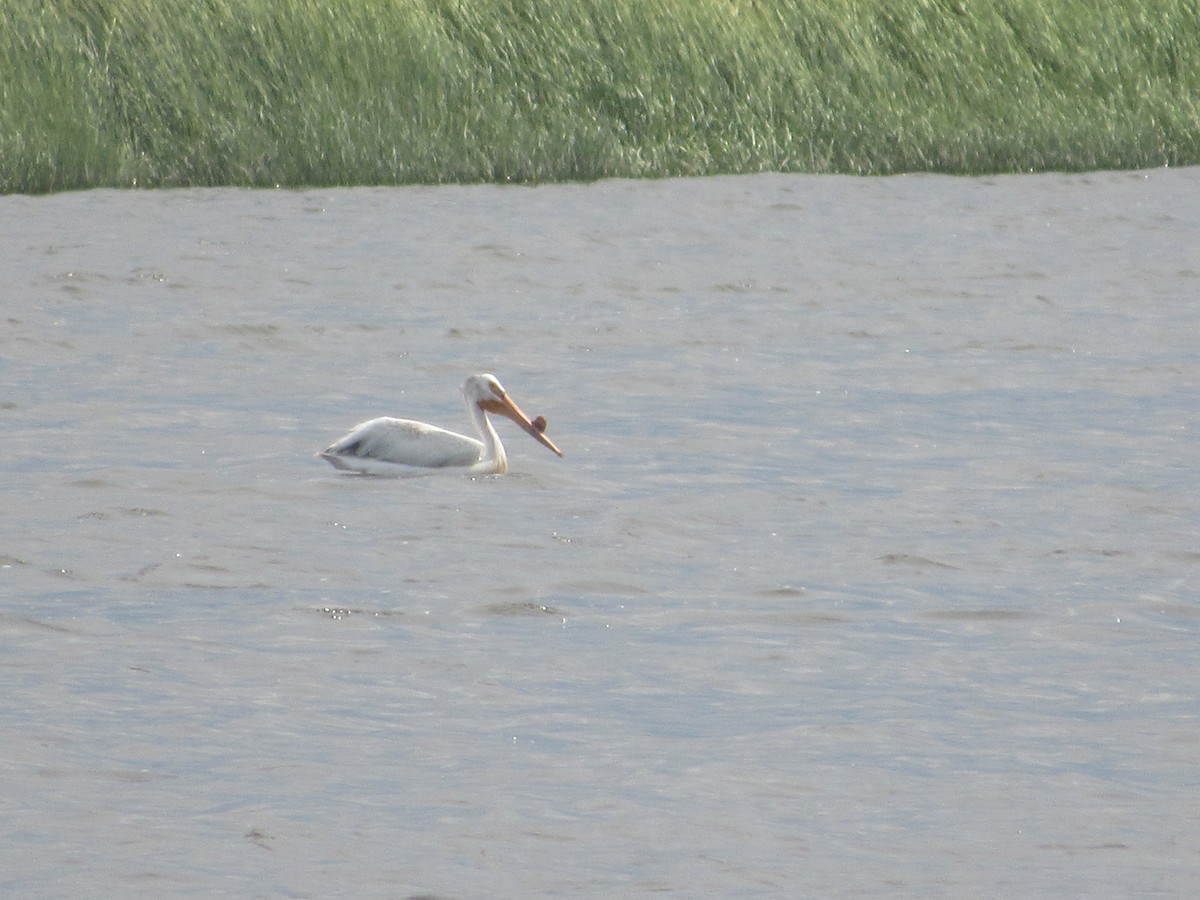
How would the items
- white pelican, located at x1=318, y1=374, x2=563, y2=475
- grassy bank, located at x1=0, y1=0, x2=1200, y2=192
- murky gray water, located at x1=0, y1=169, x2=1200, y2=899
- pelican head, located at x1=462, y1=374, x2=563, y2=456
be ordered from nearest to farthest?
murky gray water, located at x1=0, y1=169, x2=1200, y2=899 → white pelican, located at x1=318, y1=374, x2=563, y2=475 → pelican head, located at x1=462, y1=374, x2=563, y2=456 → grassy bank, located at x1=0, y1=0, x2=1200, y2=192

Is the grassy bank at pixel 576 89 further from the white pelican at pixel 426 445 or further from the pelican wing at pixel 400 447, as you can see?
the pelican wing at pixel 400 447

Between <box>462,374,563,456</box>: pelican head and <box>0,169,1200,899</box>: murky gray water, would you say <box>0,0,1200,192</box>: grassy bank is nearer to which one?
<box>0,169,1200,899</box>: murky gray water

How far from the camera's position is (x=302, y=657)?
5.94 meters

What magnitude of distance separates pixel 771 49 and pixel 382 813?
13.1m

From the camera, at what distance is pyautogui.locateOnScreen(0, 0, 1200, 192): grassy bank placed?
1598 centimetres

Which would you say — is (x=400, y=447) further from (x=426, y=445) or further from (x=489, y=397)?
(x=489, y=397)

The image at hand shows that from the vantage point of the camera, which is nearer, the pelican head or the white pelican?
the white pelican

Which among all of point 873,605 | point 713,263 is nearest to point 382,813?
point 873,605

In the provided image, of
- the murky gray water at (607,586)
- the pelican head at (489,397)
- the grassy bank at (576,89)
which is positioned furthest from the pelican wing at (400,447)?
the grassy bank at (576,89)

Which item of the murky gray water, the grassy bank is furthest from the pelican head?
the grassy bank

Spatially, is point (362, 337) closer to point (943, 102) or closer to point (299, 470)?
point (299, 470)

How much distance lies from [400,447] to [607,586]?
202 centimetres

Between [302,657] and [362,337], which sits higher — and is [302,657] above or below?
above

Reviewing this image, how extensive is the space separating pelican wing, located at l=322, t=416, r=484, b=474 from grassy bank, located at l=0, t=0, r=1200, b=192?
7598 millimetres
